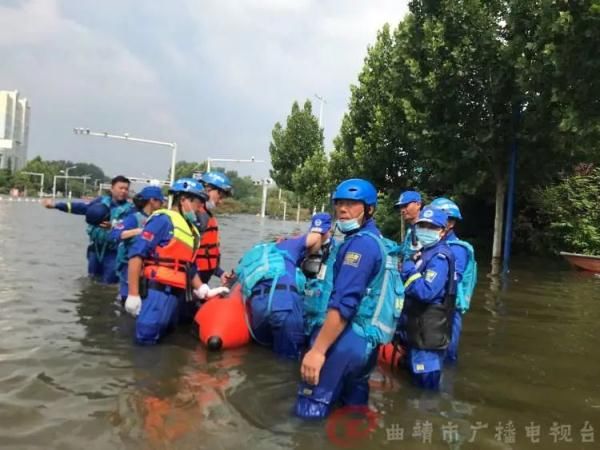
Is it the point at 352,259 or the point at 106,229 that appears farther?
the point at 106,229

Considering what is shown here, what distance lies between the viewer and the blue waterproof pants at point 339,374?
361cm

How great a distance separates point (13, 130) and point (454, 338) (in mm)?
152664

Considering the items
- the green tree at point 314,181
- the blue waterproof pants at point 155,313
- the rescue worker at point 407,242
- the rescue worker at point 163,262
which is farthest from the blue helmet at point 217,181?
the green tree at point 314,181

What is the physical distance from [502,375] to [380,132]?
58.3 feet

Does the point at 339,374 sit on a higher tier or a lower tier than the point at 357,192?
lower

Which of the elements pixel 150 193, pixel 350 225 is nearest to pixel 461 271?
pixel 350 225

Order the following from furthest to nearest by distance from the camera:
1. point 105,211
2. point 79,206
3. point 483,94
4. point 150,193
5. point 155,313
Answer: point 483,94
point 79,206
point 105,211
point 150,193
point 155,313

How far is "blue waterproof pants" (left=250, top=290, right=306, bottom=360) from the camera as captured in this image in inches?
223

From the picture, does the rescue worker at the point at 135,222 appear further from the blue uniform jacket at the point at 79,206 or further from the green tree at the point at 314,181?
the green tree at the point at 314,181

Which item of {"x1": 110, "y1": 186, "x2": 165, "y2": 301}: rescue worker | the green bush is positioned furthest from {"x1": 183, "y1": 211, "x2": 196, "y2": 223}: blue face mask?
the green bush

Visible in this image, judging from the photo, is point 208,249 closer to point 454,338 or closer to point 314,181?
point 454,338

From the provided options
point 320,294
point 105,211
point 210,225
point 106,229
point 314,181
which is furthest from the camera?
point 314,181

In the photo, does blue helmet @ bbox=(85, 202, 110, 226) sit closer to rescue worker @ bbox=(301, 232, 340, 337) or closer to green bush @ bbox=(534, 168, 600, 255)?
rescue worker @ bbox=(301, 232, 340, 337)

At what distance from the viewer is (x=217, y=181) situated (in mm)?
6961
